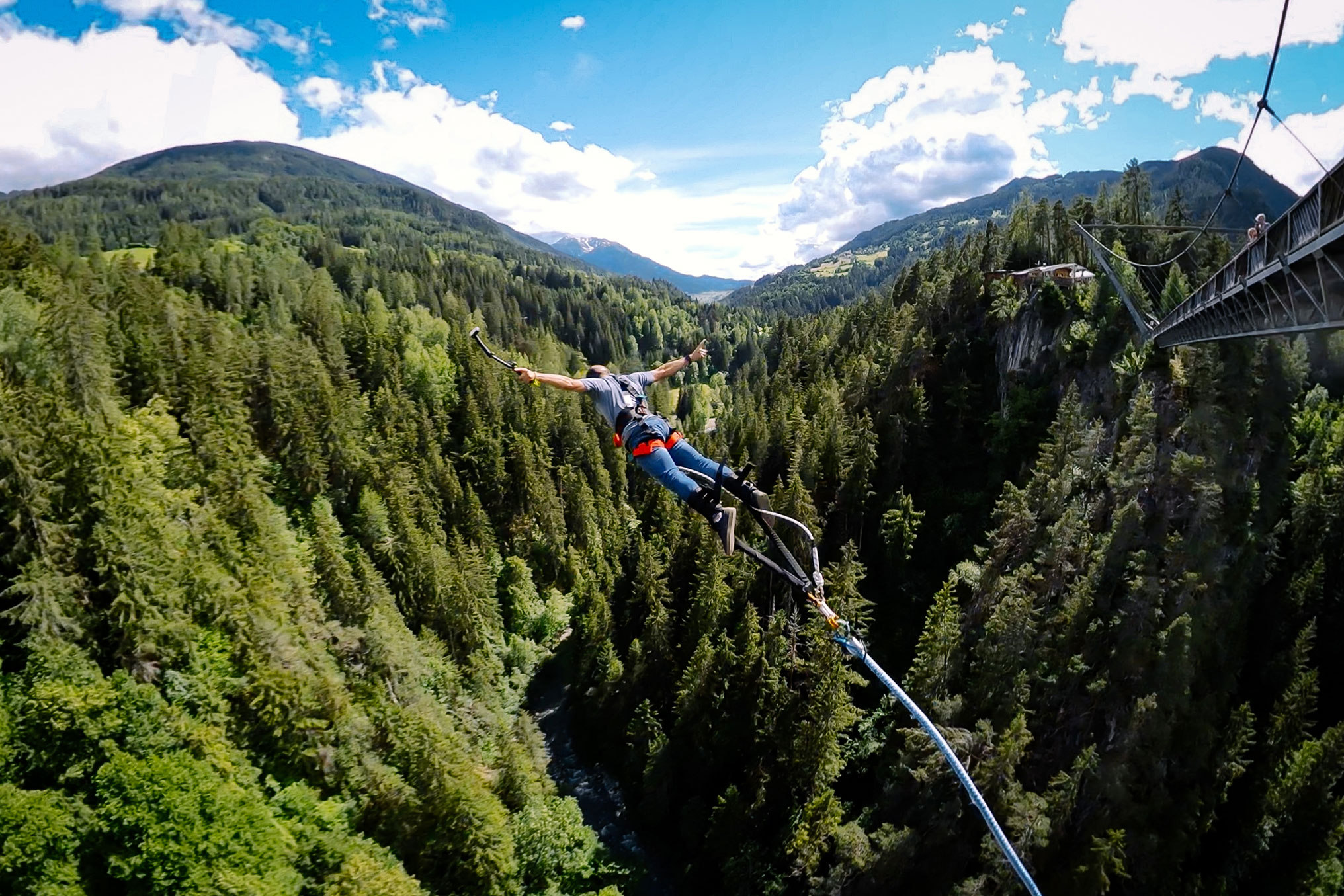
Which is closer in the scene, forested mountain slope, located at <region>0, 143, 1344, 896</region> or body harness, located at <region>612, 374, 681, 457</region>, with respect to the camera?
body harness, located at <region>612, 374, 681, 457</region>

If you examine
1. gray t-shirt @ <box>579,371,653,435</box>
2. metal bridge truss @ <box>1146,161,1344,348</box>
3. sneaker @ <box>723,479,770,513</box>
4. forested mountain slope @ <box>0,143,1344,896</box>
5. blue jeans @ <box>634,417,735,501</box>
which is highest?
metal bridge truss @ <box>1146,161,1344,348</box>

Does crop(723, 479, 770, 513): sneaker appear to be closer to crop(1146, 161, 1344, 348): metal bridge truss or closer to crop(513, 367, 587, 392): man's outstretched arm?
crop(513, 367, 587, 392): man's outstretched arm

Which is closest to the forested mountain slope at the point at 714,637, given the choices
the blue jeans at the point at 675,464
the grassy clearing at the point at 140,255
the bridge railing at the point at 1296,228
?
the bridge railing at the point at 1296,228

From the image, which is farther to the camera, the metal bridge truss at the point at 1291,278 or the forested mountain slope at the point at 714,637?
the forested mountain slope at the point at 714,637

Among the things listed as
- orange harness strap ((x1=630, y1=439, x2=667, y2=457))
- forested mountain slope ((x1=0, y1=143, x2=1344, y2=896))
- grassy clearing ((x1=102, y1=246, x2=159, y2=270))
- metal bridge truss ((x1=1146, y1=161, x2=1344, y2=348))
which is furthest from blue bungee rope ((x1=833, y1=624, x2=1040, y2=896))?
grassy clearing ((x1=102, y1=246, x2=159, y2=270))

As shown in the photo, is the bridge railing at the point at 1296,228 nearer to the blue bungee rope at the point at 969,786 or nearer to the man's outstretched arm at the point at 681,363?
the man's outstretched arm at the point at 681,363

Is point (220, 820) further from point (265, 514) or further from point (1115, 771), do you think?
point (1115, 771)

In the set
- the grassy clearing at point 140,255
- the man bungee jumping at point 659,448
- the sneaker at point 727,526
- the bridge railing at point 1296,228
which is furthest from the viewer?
the grassy clearing at point 140,255
